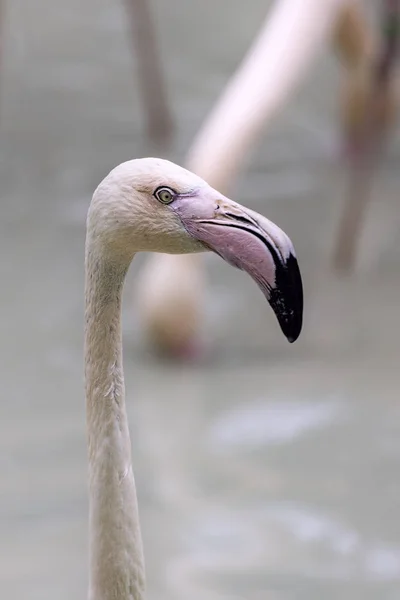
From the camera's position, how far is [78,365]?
2.73 metres

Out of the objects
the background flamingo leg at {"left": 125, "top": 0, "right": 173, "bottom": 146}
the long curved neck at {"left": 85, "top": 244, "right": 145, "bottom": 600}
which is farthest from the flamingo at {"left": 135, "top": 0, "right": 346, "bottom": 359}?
the long curved neck at {"left": 85, "top": 244, "right": 145, "bottom": 600}

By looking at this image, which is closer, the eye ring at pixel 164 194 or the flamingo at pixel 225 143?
the eye ring at pixel 164 194

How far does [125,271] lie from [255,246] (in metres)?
0.16

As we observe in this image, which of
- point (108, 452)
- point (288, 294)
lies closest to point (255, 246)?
point (288, 294)

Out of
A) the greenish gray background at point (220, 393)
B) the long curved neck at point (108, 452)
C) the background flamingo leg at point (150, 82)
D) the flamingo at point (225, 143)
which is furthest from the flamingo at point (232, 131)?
the long curved neck at point (108, 452)

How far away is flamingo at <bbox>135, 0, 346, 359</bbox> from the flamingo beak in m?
1.53

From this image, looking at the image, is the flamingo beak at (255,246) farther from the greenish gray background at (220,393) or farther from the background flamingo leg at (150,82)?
the background flamingo leg at (150,82)

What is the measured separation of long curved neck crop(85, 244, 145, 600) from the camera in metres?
1.14

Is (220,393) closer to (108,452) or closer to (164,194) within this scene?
(108,452)

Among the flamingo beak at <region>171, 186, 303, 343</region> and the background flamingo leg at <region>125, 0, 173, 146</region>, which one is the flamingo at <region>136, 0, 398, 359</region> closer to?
the background flamingo leg at <region>125, 0, 173, 146</region>

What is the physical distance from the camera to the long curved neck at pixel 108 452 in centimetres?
114

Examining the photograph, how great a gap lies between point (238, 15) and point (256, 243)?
394 centimetres

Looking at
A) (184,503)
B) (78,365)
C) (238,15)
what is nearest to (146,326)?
(78,365)

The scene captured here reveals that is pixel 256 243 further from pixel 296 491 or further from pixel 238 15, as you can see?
pixel 238 15
